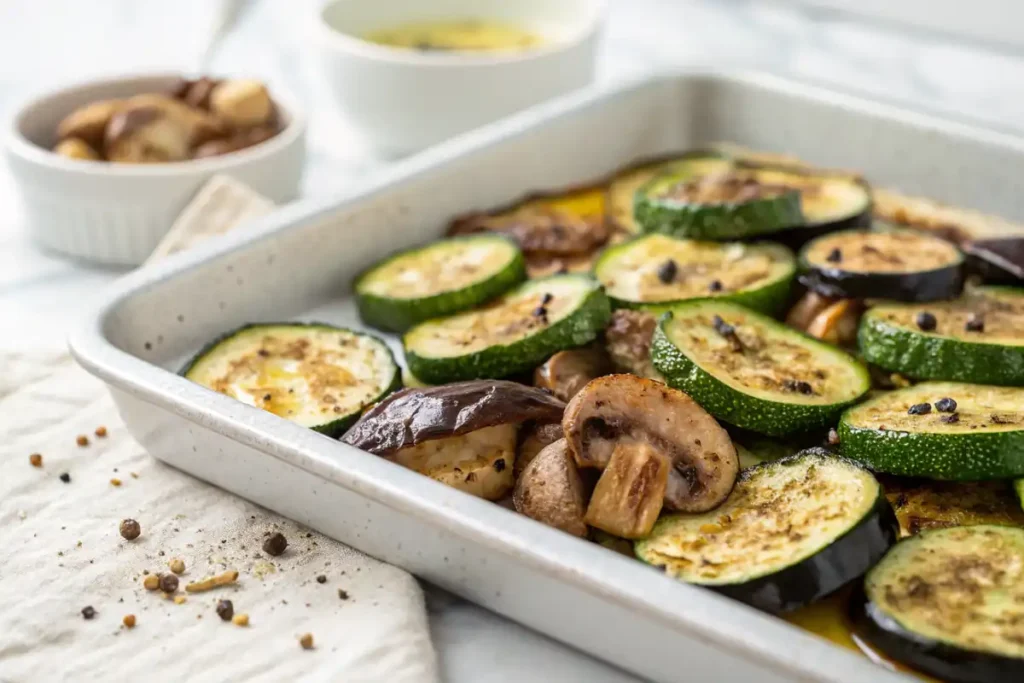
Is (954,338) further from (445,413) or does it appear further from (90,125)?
(90,125)

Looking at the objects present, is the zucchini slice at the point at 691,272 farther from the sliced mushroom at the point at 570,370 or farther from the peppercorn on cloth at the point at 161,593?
the peppercorn on cloth at the point at 161,593

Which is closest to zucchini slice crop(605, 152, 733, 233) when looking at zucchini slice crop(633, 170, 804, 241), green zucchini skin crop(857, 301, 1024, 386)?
zucchini slice crop(633, 170, 804, 241)

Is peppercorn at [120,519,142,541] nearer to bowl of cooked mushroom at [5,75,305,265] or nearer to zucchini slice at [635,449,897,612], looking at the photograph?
zucchini slice at [635,449,897,612]

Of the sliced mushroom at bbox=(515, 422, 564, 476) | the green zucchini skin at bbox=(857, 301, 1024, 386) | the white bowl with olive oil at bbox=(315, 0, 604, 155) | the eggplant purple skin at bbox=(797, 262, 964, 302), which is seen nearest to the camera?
the sliced mushroom at bbox=(515, 422, 564, 476)

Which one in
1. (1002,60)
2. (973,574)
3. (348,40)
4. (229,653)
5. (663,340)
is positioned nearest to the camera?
(973,574)

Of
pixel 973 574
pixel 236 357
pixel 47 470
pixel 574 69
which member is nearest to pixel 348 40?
pixel 574 69

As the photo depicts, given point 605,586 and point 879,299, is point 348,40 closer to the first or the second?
point 879,299

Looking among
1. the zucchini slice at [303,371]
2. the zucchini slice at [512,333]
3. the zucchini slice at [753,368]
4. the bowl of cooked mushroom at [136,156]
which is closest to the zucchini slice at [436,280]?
the zucchini slice at [512,333]

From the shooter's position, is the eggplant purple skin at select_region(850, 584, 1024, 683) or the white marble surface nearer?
the eggplant purple skin at select_region(850, 584, 1024, 683)
